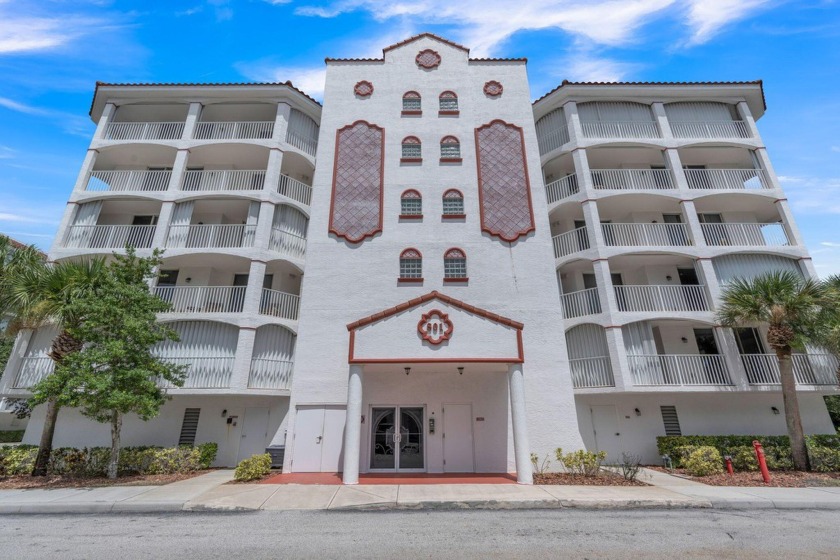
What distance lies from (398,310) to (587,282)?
11.8 m

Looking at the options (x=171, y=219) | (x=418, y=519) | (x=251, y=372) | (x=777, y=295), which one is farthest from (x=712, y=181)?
(x=171, y=219)

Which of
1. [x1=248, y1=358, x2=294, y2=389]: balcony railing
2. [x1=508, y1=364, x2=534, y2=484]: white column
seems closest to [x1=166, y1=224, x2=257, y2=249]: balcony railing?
[x1=248, y1=358, x2=294, y2=389]: balcony railing

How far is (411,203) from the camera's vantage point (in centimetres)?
1927

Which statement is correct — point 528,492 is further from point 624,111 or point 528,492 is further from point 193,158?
point 193,158

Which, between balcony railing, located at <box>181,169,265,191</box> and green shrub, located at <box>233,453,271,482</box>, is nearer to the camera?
green shrub, located at <box>233,453,271,482</box>

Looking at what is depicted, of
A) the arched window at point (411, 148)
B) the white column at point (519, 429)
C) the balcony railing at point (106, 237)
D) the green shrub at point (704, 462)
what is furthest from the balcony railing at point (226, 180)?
the green shrub at point (704, 462)

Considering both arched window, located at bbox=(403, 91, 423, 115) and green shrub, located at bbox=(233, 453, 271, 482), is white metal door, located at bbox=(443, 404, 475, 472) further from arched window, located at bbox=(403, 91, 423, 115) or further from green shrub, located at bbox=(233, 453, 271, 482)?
arched window, located at bbox=(403, 91, 423, 115)

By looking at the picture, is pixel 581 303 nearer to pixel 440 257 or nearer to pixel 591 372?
pixel 591 372

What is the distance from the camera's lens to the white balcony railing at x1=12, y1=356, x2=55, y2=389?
1654 centimetres

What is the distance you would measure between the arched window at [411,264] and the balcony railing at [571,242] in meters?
7.57

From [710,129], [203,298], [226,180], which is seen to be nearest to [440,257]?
[203,298]

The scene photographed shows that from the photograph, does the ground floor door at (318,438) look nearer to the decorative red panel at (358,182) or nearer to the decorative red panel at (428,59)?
the decorative red panel at (358,182)

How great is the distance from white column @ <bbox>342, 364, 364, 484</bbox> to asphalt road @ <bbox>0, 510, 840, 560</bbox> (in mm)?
3134

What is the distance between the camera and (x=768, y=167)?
68.5 feet
